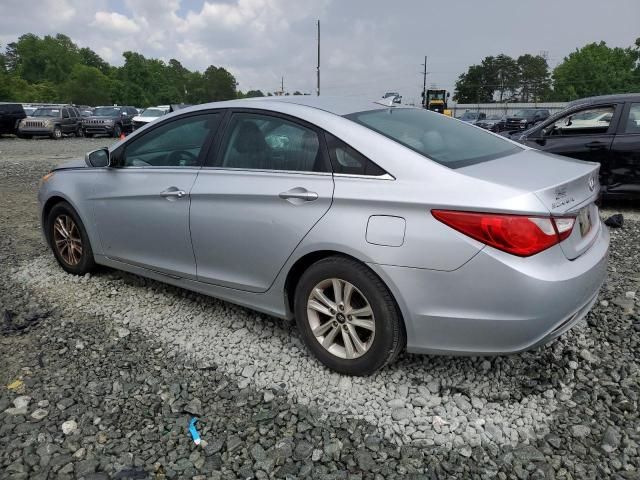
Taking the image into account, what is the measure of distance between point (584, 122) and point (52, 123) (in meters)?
24.4

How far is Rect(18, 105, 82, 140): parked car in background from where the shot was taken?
24375mm

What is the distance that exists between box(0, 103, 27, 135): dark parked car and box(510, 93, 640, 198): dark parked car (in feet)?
81.2

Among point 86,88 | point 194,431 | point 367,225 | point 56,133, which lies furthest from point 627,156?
point 86,88

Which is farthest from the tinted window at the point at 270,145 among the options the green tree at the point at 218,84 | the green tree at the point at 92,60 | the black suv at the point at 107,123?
the green tree at the point at 92,60

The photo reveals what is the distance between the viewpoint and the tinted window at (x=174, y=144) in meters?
3.62

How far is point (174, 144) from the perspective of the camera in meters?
3.88

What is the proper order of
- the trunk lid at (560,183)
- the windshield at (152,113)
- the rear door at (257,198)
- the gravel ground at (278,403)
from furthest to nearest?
the windshield at (152,113) → the rear door at (257,198) → the trunk lid at (560,183) → the gravel ground at (278,403)

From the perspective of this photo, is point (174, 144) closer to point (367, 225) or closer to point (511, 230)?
point (367, 225)

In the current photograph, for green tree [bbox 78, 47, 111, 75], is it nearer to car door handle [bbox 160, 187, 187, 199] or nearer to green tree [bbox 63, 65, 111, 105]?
green tree [bbox 63, 65, 111, 105]

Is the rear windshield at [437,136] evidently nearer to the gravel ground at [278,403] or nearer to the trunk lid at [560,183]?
the trunk lid at [560,183]

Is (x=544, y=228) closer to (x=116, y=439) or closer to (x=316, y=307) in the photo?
(x=316, y=307)

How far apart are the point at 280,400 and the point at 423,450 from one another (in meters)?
0.81

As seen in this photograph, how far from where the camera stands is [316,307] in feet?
9.72

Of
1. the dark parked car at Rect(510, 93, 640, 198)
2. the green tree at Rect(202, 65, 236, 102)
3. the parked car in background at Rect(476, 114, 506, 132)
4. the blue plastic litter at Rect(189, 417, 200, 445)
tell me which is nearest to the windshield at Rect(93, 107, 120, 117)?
the parked car in background at Rect(476, 114, 506, 132)
